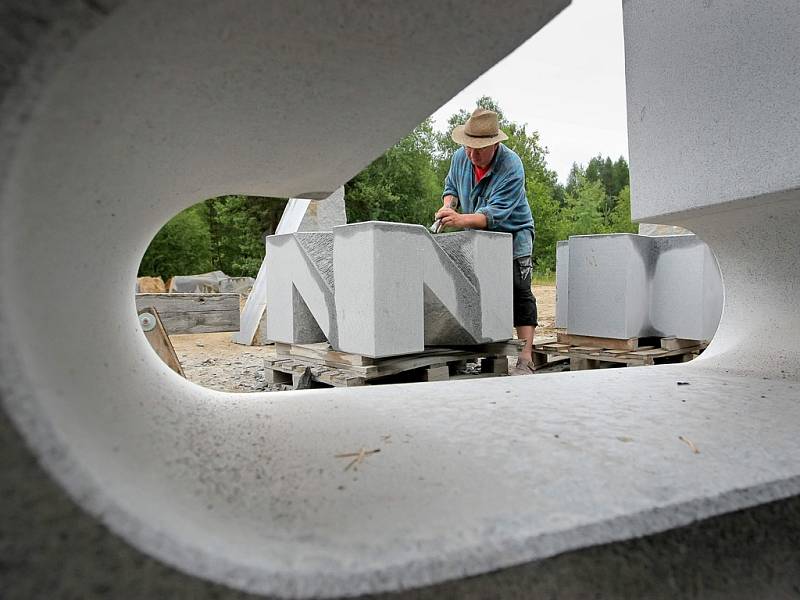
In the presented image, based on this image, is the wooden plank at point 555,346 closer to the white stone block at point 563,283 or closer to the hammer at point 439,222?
the white stone block at point 563,283

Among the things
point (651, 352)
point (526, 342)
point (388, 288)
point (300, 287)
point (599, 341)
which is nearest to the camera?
point (388, 288)

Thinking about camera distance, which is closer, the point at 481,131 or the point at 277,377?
the point at 481,131

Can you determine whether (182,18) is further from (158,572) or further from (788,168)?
(788,168)

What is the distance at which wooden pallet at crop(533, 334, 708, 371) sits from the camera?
476 cm

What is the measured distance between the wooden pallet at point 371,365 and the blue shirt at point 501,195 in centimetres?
101

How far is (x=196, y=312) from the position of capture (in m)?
4.13

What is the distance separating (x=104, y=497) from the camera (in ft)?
2.35

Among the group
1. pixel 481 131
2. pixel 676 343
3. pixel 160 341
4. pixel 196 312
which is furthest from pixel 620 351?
pixel 160 341

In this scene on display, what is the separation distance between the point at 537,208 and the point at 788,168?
21186 mm

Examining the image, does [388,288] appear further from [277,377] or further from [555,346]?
[555,346]

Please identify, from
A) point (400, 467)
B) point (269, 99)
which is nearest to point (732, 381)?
point (400, 467)

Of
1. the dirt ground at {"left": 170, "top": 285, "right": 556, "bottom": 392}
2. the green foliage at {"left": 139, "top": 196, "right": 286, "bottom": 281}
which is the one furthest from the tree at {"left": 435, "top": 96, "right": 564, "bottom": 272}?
the dirt ground at {"left": 170, "top": 285, "right": 556, "bottom": 392}

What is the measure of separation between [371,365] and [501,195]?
6.45ft

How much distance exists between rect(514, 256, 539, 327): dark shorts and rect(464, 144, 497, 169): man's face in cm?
94
